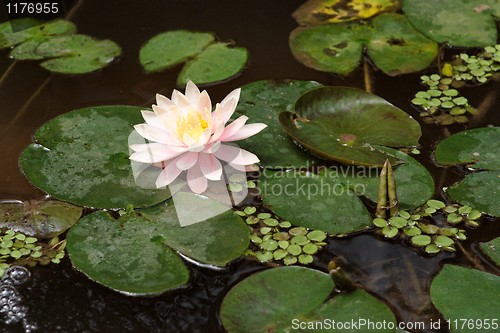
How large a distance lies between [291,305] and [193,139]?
2.19 ft

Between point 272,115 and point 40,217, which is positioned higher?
point 272,115

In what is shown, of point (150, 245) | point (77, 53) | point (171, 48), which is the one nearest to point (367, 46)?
point (171, 48)

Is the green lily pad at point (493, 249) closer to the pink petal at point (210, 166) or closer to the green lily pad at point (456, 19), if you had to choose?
the pink petal at point (210, 166)

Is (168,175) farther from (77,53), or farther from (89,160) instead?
(77,53)

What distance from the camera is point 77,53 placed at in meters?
2.95

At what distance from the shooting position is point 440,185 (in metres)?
2.21

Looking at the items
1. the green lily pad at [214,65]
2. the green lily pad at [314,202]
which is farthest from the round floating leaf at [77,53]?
the green lily pad at [314,202]

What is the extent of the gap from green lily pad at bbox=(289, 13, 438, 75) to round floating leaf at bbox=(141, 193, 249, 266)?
99cm

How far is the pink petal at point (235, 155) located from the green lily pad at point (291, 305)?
1.41ft

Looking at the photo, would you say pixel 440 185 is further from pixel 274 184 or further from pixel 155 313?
pixel 155 313

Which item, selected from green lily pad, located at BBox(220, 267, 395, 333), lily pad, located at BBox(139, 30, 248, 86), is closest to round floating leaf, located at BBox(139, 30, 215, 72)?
lily pad, located at BBox(139, 30, 248, 86)

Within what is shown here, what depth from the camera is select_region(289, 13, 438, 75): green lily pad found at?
2795 mm

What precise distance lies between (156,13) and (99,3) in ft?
1.11

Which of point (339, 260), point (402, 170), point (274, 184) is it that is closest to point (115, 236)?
point (274, 184)
